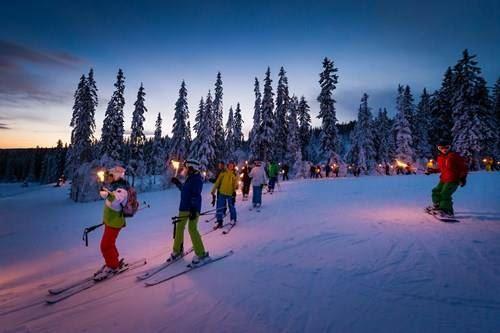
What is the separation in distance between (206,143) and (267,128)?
927 cm

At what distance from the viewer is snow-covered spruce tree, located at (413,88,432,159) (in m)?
56.6

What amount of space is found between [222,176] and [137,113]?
137 ft

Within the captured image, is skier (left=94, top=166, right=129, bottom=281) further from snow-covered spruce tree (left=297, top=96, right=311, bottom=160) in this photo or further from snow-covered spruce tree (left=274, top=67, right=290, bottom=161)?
snow-covered spruce tree (left=297, top=96, right=311, bottom=160)

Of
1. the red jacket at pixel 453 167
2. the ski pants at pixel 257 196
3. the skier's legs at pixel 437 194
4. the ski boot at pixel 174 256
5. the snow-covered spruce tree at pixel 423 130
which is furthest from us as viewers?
the snow-covered spruce tree at pixel 423 130

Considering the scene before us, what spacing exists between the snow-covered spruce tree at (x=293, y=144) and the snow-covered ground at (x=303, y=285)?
3816 cm

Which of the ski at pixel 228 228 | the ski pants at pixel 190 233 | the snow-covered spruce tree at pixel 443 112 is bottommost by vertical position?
the ski at pixel 228 228

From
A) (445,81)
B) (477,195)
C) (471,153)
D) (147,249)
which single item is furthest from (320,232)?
(445,81)

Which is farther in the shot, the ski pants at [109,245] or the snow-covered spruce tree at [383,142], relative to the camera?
the snow-covered spruce tree at [383,142]

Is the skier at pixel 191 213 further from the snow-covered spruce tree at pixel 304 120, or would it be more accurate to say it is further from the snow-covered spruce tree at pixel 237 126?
the snow-covered spruce tree at pixel 237 126

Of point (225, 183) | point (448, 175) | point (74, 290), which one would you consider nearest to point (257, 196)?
point (225, 183)

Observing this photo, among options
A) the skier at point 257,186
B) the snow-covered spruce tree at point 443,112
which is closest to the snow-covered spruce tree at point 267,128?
the snow-covered spruce tree at point 443,112

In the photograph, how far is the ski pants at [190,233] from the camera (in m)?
6.82

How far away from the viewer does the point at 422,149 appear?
5747 centimetres

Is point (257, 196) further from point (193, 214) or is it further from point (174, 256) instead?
point (193, 214)
